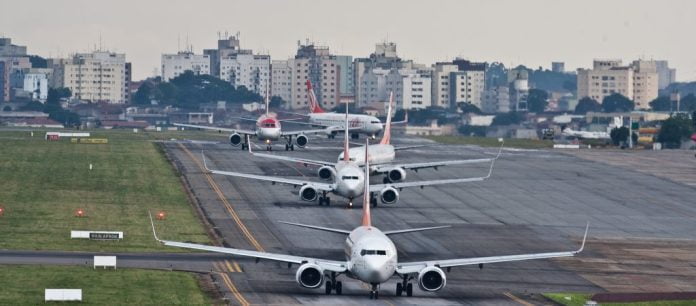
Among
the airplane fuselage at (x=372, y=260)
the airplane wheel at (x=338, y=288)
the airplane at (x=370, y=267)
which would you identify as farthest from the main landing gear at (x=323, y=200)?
the airplane fuselage at (x=372, y=260)

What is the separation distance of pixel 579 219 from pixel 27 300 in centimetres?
6099

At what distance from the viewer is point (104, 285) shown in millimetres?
81000

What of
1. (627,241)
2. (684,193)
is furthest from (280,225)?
(684,193)

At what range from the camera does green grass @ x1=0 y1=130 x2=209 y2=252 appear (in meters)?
103

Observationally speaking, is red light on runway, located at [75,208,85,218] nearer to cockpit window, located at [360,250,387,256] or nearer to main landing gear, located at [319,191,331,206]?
main landing gear, located at [319,191,331,206]

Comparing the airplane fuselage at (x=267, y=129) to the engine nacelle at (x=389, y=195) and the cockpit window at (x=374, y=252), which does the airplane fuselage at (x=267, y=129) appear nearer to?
the engine nacelle at (x=389, y=195)

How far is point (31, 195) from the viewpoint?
132375 millimetres

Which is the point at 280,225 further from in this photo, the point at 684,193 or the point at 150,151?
the point at 150,151

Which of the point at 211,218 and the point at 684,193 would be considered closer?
the point at 211,218

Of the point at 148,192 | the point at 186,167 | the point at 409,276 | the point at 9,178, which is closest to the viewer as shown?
the point at 409,276

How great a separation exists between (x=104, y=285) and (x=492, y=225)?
4470 centimetres

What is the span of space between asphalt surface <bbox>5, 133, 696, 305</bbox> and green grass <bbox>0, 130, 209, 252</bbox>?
264 centimetres

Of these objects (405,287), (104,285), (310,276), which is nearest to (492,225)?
(405,287)

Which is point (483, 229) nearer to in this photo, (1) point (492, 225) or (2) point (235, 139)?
(1) point (492, 225)
